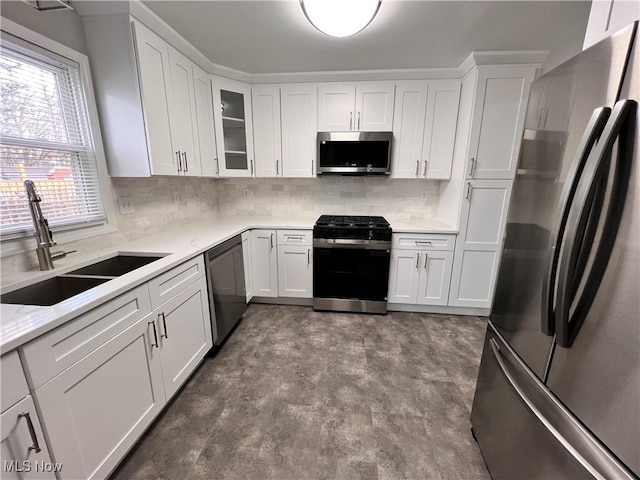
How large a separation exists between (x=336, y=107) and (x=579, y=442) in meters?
2.90

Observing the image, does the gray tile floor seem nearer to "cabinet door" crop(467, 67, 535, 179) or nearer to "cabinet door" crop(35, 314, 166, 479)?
"cabinet door" crop(35, 314, 166, 479)

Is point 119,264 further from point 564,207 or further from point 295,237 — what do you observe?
point 564,207

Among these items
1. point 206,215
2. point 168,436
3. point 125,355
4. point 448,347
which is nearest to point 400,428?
point 448,347

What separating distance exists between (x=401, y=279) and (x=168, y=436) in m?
2.27

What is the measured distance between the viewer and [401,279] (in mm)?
2779

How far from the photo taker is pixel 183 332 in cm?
171

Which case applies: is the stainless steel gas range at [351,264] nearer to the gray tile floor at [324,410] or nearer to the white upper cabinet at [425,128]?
the gray tile floor at [324,410]

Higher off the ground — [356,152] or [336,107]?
[336,107]

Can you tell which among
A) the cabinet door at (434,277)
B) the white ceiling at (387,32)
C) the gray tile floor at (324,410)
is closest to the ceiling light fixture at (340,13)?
the white ceiling at (387,32)

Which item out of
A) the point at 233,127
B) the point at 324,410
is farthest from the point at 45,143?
the point at 324,410

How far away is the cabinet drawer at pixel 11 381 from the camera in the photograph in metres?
0.79

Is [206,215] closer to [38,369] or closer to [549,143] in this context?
[38,369]

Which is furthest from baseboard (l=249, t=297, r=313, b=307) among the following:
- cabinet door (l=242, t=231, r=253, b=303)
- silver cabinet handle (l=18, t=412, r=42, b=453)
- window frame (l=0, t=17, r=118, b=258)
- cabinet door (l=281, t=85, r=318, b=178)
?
silver cabinet handle (l=18, t=412, r=42, b=453)

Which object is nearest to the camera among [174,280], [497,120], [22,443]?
[22,443]
